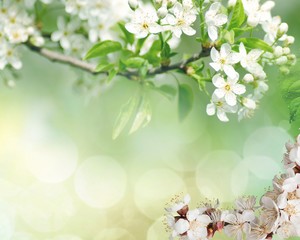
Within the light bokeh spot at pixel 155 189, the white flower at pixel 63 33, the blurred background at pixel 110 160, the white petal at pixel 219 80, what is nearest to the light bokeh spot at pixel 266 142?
the blurred background at pixel 110 160

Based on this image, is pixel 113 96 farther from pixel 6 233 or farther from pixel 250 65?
pixel 250 65

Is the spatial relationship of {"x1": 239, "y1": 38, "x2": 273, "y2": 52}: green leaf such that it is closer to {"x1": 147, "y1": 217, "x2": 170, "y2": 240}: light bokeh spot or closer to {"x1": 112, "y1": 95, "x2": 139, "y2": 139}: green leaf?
{"x1": 112, "y1": 95, "x2": 139, "y2": 139}: green leaf

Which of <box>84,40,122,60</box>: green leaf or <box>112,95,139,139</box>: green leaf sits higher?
<box>84,40,122,60</box>: green leaf

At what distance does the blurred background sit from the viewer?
226cm

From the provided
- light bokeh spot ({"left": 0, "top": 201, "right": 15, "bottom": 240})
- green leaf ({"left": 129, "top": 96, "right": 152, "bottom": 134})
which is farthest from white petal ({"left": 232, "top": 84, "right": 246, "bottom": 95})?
light bokeh spot ({"left": 0, "top": 201, "right": 15, "bottom": 240})

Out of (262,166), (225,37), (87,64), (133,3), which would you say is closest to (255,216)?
(225,37)

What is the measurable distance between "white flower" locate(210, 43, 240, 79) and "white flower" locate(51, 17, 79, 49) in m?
0.50

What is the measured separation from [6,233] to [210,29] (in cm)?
122

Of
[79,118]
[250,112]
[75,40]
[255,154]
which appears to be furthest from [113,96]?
[250,112]

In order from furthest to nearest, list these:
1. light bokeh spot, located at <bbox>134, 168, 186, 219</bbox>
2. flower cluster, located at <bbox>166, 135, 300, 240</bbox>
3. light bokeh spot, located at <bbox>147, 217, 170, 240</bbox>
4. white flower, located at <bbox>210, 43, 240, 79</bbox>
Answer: light bokeh spot, located at <bbox>134, 168, 186, 219</bbox>, light bokeh spot, located at <bbox>147, 217, 170, 240</bbox>, white flower, located at <bbox>210, 43, 240, 79</bbox>, flower cluster, located at <bbox>166, 135, 300, 240</bbox>

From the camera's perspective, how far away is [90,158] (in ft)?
7.85

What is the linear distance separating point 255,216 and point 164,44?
1.09ft

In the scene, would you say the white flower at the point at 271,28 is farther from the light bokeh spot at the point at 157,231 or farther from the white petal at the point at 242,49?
the light bokeh spot at the point at 157,231

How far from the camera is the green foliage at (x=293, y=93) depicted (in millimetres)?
1153
